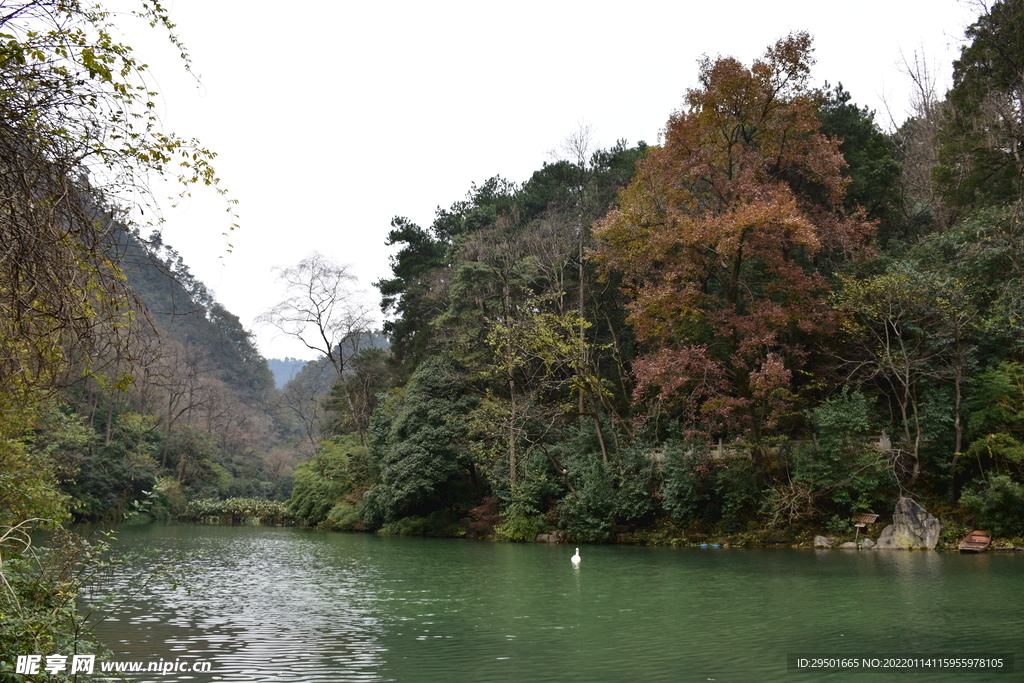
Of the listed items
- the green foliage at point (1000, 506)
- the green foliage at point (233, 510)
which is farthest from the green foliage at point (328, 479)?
the green foliage at point (1000, 506)

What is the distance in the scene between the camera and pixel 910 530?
1681cm

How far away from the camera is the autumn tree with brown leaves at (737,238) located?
19156 millimetres

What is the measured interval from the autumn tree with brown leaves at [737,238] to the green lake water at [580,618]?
5485mm

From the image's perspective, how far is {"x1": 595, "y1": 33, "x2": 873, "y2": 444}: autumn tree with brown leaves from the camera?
19156 mm

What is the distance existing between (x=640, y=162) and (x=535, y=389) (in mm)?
8375

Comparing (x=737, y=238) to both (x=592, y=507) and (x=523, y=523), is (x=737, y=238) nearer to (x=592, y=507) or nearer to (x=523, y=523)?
(x=592, y=507)

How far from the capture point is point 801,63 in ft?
66.3

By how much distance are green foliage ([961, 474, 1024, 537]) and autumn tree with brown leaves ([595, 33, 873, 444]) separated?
15.2 feet

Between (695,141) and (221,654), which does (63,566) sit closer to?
(221,654)

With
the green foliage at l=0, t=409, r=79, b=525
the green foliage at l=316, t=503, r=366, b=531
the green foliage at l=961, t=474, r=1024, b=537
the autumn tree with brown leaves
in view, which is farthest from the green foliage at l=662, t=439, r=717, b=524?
the green foliage at l=0, t=409, r=79, b=525

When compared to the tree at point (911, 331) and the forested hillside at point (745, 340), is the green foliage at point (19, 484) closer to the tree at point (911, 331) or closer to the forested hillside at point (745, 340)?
the forested hillside at point (745, 340)

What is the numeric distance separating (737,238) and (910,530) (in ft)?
26.1

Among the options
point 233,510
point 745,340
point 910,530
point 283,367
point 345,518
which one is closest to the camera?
point 910,530

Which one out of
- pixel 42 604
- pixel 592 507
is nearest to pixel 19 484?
pixel 42 604
